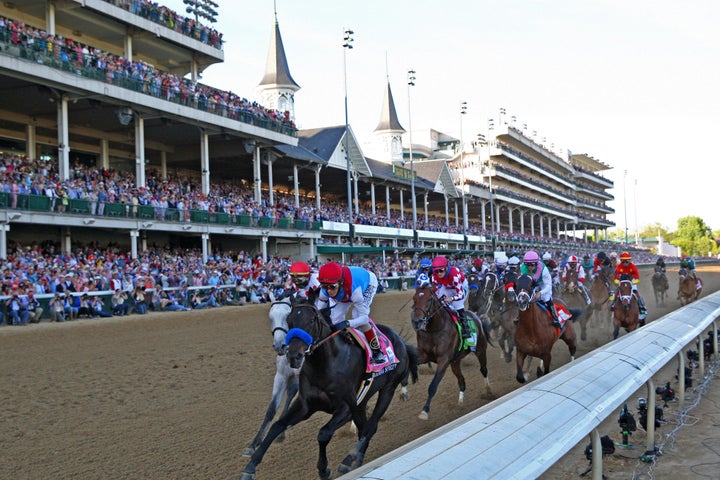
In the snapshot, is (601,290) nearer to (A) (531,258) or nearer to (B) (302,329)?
(A) (531,258)

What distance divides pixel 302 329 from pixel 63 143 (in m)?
21.1

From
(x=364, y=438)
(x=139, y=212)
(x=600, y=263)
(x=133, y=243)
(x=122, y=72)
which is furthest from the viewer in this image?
(x=122, y=72)

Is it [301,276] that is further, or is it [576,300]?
[576,300]

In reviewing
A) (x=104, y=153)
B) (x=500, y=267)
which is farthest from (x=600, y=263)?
(x=104, y=153)

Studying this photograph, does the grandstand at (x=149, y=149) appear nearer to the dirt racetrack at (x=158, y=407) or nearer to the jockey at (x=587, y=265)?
the dirt racetrack at (x=158, y=407)

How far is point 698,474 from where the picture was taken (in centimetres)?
523

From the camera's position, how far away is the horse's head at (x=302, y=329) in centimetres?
484

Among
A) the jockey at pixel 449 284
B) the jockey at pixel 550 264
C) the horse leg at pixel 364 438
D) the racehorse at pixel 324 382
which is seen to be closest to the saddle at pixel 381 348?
the racehorse at pixel 324 382

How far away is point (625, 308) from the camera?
39.1 feet

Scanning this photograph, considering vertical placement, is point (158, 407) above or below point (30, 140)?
below

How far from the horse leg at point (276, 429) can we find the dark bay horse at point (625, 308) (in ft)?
27.2

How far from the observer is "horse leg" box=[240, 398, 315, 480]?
4.95 metres

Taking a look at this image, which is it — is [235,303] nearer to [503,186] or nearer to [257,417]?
[257,417]

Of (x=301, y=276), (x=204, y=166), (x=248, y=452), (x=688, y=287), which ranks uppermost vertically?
(x=204, y=166)
